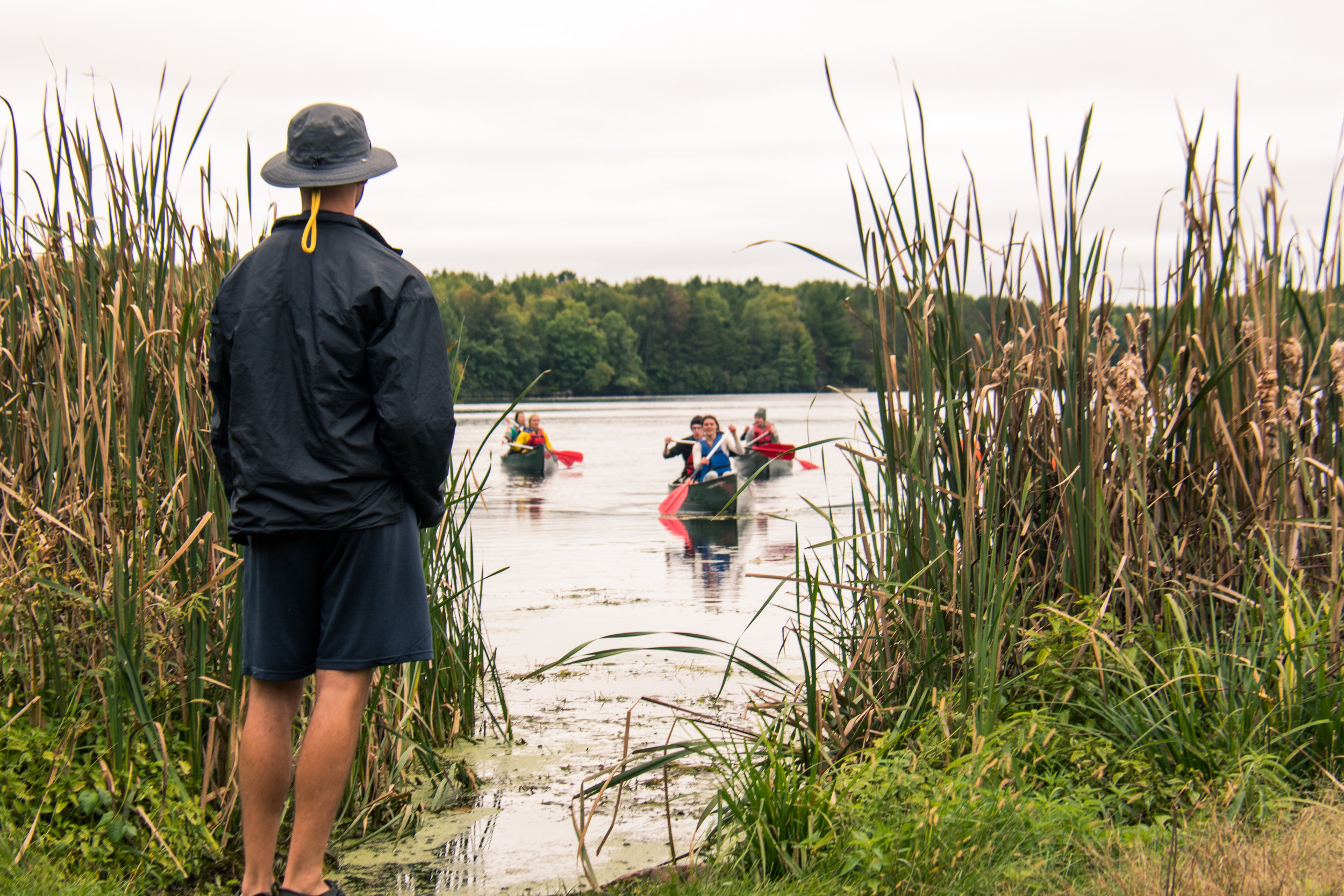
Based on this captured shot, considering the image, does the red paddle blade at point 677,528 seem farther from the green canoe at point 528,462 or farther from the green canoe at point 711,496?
the green canoe at point 528,462

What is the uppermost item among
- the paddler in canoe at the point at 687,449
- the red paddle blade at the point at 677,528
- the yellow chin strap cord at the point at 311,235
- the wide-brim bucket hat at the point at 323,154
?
the wide-brim bucket hat at the point at 323,154

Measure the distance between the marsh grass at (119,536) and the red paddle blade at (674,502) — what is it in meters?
13.3

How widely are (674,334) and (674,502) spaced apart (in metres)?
111

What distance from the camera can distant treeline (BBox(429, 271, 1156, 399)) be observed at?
10875cm

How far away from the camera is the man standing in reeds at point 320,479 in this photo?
110 inches

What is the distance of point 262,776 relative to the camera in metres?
2.86

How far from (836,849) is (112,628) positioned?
200 cm

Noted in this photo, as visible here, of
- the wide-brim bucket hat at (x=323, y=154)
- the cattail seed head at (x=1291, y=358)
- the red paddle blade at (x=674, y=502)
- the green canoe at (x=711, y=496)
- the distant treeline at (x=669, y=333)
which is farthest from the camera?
the distant treeline at (x=669, y=333)

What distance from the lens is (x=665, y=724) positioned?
509 centimetres

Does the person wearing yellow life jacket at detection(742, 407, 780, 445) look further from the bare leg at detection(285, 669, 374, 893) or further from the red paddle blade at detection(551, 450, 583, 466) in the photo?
the bare leg at detection(285, 669, 374, 893)

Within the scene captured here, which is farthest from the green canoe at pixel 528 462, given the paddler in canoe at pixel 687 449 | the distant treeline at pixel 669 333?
the distant treeline at pixel 669 333

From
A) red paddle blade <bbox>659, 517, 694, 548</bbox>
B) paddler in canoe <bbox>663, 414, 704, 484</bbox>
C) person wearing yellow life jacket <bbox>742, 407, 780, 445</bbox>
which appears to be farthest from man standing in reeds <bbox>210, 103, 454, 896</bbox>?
person wearing yellow life jacket <bbox>742, 407, 780, 445</bbox>

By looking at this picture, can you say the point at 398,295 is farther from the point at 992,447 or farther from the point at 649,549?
the point at 649,549

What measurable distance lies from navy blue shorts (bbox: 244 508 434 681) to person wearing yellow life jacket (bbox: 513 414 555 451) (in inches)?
879
